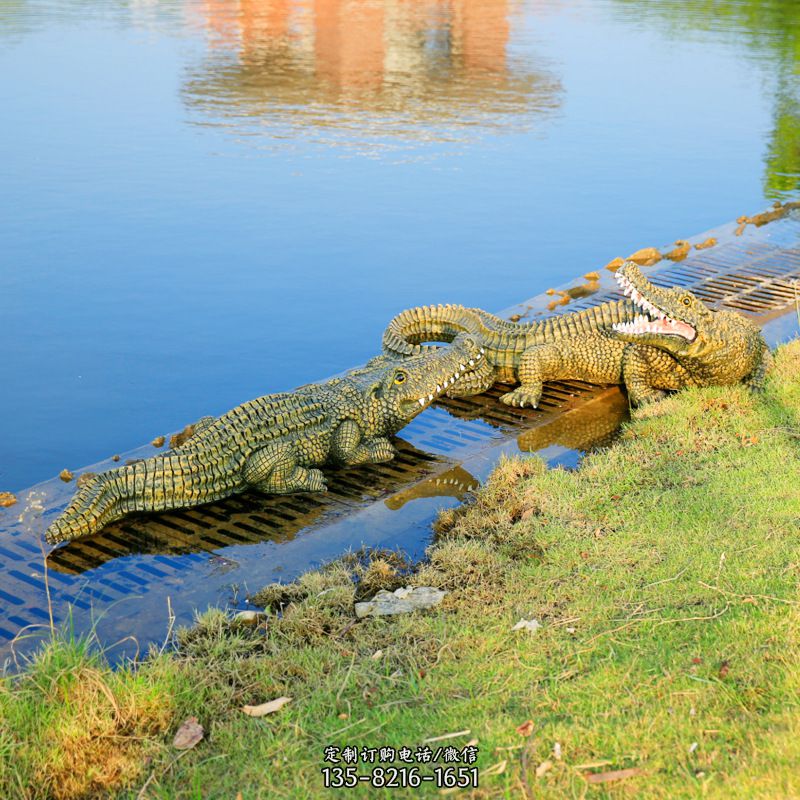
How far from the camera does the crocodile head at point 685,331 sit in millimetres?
7561

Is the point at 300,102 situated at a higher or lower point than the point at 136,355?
higher

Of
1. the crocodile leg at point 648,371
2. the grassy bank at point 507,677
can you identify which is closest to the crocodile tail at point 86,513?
the grassy bank at point 507,677

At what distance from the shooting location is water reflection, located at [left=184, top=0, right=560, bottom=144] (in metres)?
16.9

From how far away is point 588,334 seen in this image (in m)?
8.22

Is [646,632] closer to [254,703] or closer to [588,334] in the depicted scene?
[254,703]

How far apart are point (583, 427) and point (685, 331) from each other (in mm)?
1007

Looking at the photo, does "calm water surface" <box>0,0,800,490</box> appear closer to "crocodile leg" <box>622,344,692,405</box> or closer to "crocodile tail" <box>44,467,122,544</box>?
"crocodile tail" <box>44,467,122,544</box>

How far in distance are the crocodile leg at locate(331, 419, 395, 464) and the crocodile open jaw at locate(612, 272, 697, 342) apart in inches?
78.2

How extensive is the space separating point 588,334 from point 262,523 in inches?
128

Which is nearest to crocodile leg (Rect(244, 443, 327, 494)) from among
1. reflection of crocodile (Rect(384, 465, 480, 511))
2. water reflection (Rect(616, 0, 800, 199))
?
reflection of crocodile (Rect(384, 465, 480, 511))

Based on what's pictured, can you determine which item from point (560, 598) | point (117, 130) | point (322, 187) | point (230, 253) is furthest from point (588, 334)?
point (117, 130)

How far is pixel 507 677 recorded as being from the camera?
439 cm

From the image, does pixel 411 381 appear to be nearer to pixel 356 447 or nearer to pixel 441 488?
pixel 356 447

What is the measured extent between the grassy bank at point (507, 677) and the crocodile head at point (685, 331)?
186 cm
